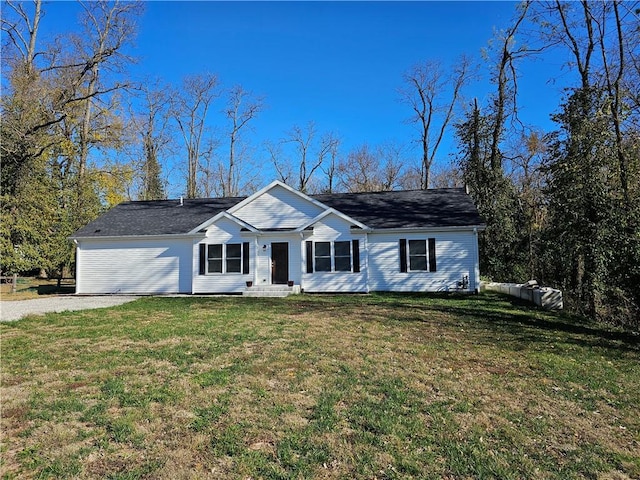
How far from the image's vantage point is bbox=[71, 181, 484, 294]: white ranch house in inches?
650

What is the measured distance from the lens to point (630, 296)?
35.9ft

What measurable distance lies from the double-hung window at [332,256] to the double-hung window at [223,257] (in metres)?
2.69

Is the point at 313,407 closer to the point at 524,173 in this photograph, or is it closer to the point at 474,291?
the point at 474,291

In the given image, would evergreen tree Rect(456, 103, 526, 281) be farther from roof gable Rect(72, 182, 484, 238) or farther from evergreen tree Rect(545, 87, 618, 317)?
evergreen tree Rect(545, 87, 618, 317)

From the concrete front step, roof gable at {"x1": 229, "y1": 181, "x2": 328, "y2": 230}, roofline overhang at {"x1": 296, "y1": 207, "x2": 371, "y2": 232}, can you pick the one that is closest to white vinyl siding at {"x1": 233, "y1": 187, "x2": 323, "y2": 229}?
roof gable at {"x1": 229, "y1": 181, "x2": 328, "y2": 230}

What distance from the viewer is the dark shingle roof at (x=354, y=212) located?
56.4 feet

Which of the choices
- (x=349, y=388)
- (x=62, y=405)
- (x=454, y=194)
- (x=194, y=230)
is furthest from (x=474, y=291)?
(x=62, y=405)

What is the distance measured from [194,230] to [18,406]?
13.1 m

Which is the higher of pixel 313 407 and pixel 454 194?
pixel 454 194

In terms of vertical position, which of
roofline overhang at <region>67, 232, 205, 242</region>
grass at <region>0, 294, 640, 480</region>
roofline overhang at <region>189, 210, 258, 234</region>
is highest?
roofline overhang at <region>189, 210, 258, 234</region>

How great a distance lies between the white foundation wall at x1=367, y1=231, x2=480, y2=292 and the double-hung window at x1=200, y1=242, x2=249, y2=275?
5.33 metres

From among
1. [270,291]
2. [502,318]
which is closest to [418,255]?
[270,291]

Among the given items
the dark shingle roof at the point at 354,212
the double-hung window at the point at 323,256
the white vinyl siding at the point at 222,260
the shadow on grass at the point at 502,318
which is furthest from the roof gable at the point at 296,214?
the shadow on grass at the point at 502,318

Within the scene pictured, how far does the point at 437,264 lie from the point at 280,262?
6.45 m
